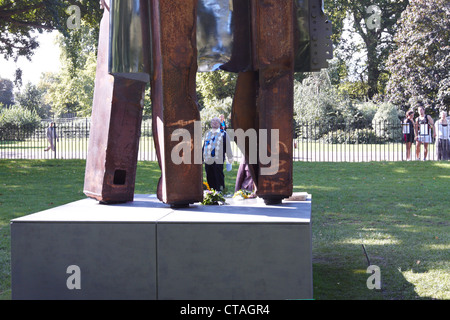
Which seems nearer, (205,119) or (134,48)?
A: (134,48)

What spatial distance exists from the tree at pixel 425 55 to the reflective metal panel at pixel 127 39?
24602 millimetres

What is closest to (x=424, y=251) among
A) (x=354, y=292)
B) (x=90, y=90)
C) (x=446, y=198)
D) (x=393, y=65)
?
(x=354, y=292)

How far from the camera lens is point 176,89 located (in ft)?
16.2

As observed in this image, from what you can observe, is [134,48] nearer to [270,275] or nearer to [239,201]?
[239,201]

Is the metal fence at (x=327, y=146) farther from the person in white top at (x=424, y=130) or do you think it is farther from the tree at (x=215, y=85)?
the tree at (x=215, y=85)

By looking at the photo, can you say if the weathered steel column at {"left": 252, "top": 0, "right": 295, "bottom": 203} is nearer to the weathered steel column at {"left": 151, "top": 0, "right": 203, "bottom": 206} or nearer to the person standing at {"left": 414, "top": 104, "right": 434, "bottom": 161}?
the weathered steel column at {"left": 151, "top": 0, "right": 203, "bottom": 206}

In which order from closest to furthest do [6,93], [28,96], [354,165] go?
1. [354,165]
2. [28,96]
3. [6,93]

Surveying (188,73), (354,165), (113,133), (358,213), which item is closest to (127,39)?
(188,73)

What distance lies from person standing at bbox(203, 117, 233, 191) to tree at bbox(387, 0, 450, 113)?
18816mm

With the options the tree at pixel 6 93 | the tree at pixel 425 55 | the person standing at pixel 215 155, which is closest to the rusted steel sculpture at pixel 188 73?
the person standing at pixel 215 155

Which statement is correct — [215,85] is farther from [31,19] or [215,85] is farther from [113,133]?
[113,133]

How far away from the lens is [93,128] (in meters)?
5.89

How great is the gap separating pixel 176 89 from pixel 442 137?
14.9 metres

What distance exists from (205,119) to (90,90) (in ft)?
79.2
